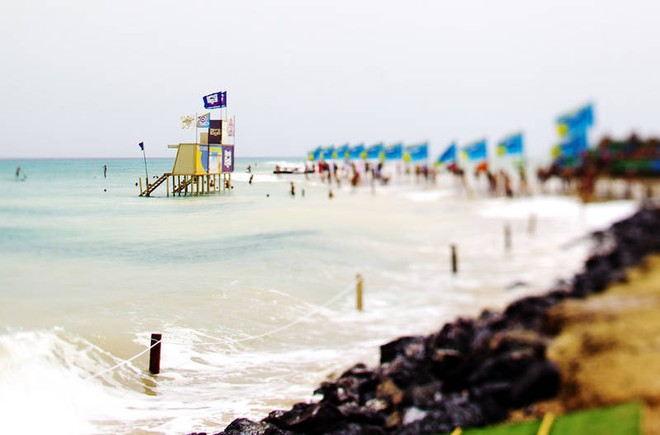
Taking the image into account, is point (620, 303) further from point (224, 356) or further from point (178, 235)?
point (178, 235)

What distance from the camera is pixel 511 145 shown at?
8.81 feet

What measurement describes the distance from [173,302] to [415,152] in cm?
200

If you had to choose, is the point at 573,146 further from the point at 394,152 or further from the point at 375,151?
the point at 375,151

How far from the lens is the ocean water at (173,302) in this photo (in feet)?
11.3

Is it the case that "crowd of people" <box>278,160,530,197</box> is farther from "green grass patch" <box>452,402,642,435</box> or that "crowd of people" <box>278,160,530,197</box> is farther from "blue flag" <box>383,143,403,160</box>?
"green grass patch" <box>452,402,642,435</box>

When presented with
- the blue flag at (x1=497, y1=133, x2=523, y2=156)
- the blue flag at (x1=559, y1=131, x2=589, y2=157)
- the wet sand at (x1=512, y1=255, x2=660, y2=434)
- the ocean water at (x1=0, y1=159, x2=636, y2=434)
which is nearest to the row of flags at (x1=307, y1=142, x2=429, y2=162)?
the ocean water at (x1=0, y1=159, x2=636, y2=434)

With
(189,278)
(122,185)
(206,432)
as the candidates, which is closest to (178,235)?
(189,278)

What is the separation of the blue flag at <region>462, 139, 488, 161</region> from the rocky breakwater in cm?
74

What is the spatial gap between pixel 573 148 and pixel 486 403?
1.13m

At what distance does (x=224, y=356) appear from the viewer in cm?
397

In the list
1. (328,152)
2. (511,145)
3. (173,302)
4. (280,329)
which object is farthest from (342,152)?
(511,145)

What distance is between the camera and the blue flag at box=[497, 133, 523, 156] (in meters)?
2.66

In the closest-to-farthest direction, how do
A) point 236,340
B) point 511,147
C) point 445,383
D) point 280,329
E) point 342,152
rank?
point 511,147
point 445,383
point 236,340
point 280,329
point 342,152

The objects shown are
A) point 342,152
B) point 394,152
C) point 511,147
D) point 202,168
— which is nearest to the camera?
point 511,147
